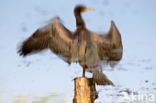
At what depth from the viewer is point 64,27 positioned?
9.32 feet

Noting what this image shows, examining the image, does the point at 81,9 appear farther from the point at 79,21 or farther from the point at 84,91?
the point at 84,91

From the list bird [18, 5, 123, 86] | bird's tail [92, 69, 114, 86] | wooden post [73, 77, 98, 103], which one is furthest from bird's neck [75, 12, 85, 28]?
wooden post [73, 77, 98, 103]

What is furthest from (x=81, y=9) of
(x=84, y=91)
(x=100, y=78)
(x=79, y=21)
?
(x=84, y=91)

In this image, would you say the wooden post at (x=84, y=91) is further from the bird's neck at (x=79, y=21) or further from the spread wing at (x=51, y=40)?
the bird's neck at (x=79, y=21)

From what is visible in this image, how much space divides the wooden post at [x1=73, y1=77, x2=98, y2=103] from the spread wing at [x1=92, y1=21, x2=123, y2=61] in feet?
1.94

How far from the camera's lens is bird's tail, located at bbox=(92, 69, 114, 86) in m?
2.57

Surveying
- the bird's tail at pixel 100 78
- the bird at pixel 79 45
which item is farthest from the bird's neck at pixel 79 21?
the bird's tail at pixel 100 78

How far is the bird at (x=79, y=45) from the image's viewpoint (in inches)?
105

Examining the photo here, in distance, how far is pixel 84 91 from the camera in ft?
7.15

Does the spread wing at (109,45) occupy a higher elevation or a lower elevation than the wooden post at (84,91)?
higher

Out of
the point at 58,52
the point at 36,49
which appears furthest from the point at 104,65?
the point at 36,49

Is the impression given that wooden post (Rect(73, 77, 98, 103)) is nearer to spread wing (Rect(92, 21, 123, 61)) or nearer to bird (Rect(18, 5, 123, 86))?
bird (Rect(18, 5, 123, 86))

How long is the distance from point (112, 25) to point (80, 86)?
108 centimetres

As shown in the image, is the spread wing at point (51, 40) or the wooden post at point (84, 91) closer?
the wooden post at point (84, 91)
